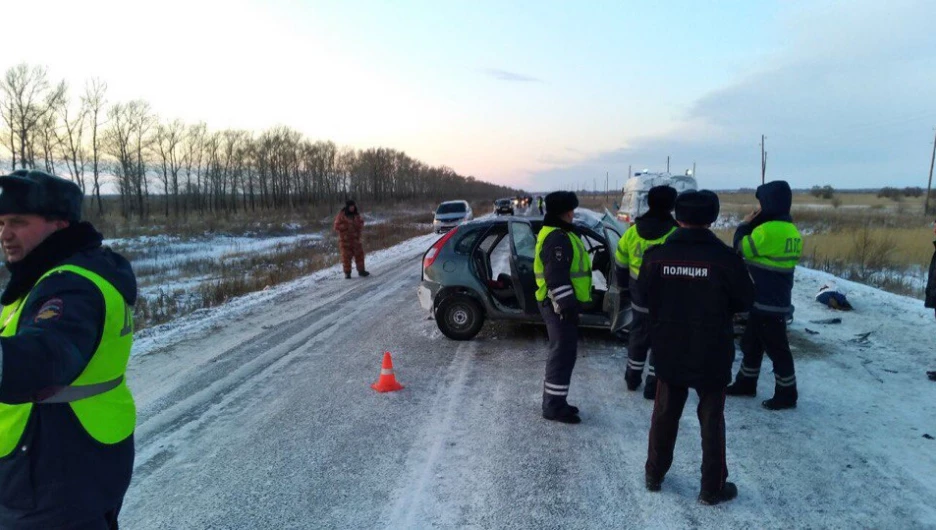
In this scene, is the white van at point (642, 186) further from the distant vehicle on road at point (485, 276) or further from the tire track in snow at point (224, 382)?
the tire track in snow at point (224, 382)

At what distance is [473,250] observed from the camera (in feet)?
24.7

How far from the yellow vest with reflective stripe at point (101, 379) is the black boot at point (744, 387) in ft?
16.8

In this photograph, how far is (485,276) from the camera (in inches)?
298

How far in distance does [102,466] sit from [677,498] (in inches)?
129

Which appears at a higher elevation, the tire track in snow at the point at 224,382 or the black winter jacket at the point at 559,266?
the black winter jacket at the point at 559,266

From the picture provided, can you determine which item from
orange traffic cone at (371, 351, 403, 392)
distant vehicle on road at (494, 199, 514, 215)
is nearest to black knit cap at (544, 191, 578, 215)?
orange traffic cone at (371, 351, 403, 392)

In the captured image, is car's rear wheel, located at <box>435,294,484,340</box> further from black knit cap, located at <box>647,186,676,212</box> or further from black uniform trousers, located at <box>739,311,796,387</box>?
black uniform trousers, located at <box>739,311,796,387</box>

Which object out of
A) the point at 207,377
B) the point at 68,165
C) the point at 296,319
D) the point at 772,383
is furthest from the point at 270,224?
the point at 772,383

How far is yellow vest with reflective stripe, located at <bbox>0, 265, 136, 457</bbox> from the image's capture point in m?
1.73

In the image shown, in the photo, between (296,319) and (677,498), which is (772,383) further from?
(296,319)

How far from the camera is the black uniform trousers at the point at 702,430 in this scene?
3469 millimetres

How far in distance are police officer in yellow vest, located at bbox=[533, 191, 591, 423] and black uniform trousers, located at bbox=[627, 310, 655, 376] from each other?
90 centimetres

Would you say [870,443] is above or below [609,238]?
below

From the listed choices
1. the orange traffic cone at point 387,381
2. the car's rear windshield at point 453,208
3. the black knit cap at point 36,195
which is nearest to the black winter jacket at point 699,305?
the orange traffic cone at point 387,381
